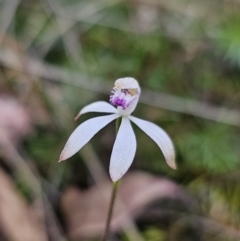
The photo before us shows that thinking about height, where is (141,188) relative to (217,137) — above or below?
below

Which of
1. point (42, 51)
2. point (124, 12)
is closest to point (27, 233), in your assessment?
point (42, 51)

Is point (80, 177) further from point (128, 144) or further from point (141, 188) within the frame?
point (128, 144)

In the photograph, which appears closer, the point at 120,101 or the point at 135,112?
the point at 120,101

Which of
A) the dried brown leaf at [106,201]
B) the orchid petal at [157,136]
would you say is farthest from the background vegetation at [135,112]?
the orchid petal at [157,136]

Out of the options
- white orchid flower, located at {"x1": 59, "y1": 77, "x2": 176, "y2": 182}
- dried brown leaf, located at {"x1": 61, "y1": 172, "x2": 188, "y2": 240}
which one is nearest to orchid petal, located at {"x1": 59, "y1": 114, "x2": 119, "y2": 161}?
white orchid flower, located at {"x1": 59, "y1": 77, "x2": 176, "y2": 182}

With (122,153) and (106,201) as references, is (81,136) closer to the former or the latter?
(122,153)

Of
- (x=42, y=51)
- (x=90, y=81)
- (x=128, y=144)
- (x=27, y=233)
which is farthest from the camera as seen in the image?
(x=42, y=51)

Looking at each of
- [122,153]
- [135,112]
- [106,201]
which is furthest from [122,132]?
[135,112]
